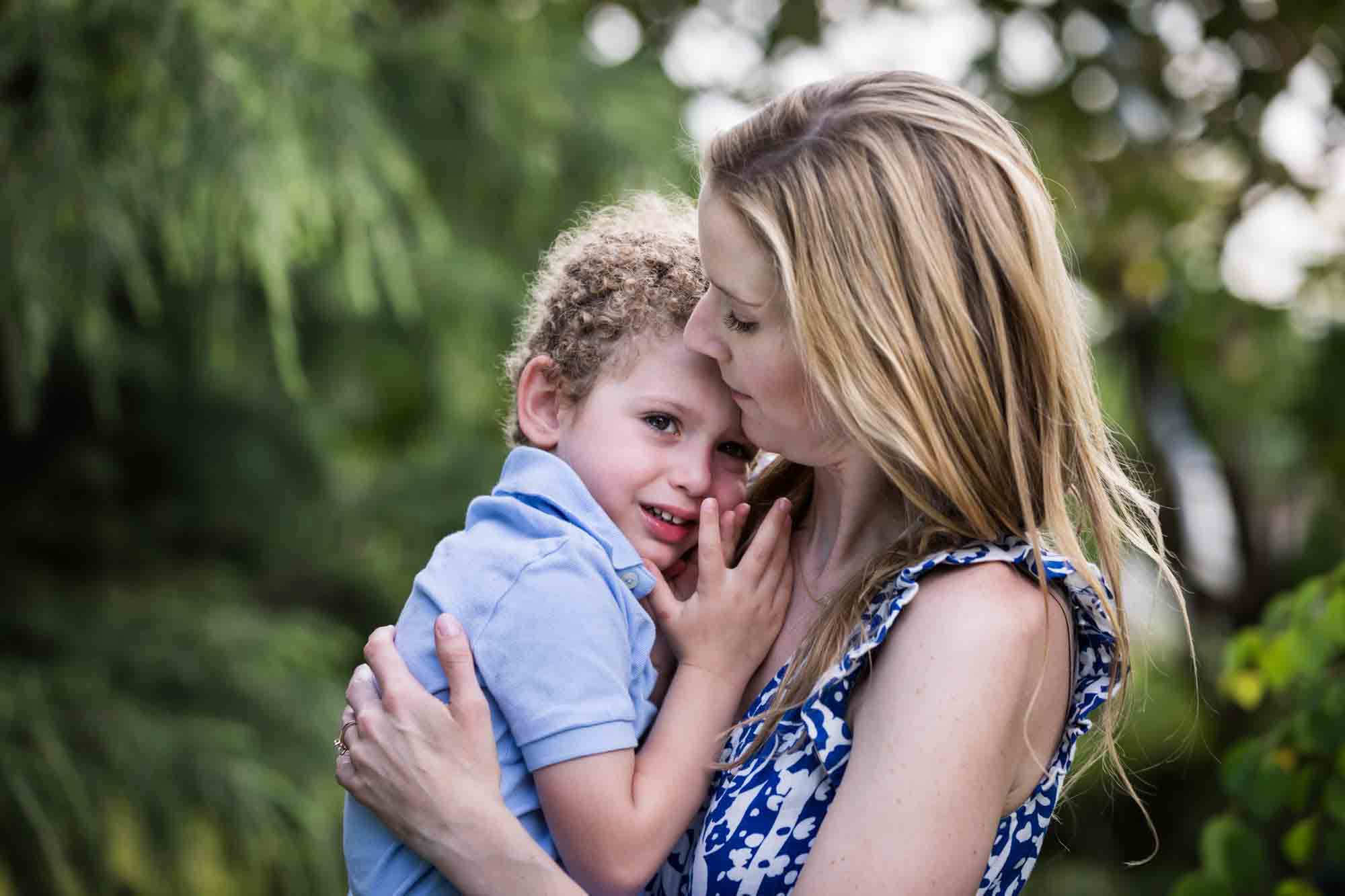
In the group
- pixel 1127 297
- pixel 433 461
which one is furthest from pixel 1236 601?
pixel 433 461

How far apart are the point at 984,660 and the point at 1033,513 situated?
0.76 feet

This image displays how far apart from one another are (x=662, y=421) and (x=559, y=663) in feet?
1.17

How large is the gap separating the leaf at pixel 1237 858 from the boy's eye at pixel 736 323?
1.14 metres

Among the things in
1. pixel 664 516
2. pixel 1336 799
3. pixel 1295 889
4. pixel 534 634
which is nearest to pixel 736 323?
pixel 664 516

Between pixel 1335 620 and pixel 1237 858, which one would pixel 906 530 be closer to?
pixel 1335 620

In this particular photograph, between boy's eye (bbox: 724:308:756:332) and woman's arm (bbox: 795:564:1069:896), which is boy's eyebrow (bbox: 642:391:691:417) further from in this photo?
woman's arm (bbox: 795:564:1069:896)

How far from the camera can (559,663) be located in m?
1.51

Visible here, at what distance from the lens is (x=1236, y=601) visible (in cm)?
584

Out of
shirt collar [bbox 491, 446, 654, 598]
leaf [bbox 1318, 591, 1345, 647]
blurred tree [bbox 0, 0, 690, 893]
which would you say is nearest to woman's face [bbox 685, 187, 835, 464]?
shirt collar [bbox 491, 446, 654, 598]

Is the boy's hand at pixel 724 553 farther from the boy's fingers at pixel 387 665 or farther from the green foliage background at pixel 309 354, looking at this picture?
the green foliage background at pixel 309 354

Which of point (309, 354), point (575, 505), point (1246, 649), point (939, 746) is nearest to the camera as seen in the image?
point (939, 746)

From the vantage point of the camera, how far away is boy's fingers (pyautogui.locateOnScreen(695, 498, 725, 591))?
1673mm

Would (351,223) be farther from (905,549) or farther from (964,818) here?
(964,818)

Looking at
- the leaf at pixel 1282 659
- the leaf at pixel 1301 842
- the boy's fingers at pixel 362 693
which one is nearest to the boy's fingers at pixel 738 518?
the boy's fingers at pixel 362 693
